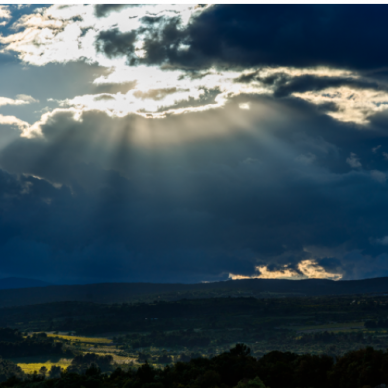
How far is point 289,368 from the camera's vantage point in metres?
68.1

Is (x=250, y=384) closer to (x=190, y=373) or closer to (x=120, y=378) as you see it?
(x=190, y=373)

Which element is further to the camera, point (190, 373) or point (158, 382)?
point (190, 373)

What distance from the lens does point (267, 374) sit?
68875mm

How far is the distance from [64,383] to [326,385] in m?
39.5

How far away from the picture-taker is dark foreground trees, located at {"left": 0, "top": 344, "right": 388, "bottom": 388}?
58156mm

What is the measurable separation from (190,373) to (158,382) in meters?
7.23

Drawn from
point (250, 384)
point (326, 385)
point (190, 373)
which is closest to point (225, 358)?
point (190, 373)

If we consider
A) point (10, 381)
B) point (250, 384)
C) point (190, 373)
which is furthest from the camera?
point (10, 381)

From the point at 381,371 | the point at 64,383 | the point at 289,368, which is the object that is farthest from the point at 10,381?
the point at 381,371

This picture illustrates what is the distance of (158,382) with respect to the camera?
2692 inches

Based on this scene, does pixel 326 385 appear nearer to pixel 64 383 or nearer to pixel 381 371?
pixel 381 371

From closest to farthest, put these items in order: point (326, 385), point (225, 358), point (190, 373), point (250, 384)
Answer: point (250, 384)
point (326, 385)
point (190, 373)
point (225, 358)

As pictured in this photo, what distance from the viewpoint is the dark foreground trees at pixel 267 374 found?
191 ft

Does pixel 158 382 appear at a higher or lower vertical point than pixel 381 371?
lower
